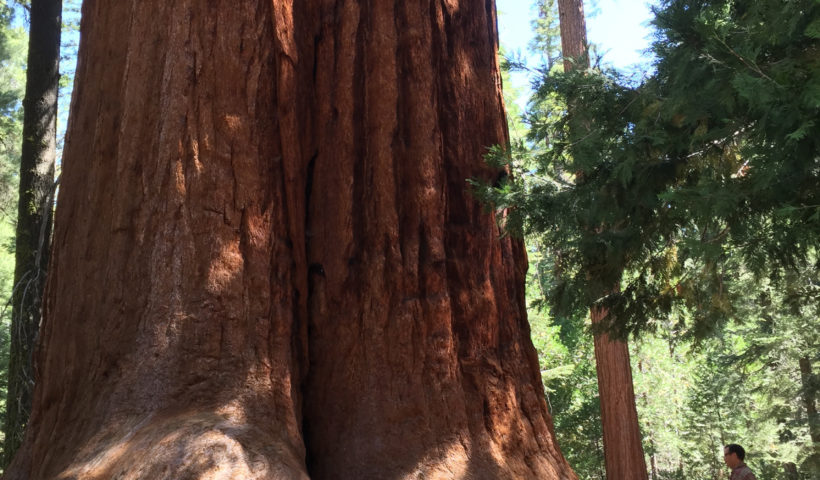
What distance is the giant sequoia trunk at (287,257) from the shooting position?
3.61 metres

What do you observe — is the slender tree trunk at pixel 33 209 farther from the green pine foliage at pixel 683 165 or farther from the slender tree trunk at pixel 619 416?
the slender tree trunk at pixel 619 416

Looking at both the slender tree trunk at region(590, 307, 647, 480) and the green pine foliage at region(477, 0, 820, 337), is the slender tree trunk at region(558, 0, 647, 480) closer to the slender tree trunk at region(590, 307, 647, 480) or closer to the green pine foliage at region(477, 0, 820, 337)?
the slender tree trunk at region(590, 307, 647, 480)

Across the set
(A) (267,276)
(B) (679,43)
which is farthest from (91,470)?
(B) (679,43)

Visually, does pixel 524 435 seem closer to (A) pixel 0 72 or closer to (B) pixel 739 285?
(B) pixel 739 285

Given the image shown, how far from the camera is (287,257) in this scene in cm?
399

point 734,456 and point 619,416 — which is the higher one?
point 619,416

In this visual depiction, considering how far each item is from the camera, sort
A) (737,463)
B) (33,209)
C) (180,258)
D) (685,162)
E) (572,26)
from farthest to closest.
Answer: (572,26), (33,209), (737,463), (685,162), (180,258)

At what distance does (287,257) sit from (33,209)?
17.8 feet

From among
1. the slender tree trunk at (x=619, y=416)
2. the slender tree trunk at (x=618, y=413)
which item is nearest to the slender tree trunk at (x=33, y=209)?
the slender tree trunk at (x=618, y=413)

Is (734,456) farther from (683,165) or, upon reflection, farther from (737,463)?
(683,165)

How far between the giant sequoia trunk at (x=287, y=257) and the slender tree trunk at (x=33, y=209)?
12.1 feet

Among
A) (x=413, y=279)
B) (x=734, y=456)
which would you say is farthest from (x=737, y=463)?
(x=413, y=279)

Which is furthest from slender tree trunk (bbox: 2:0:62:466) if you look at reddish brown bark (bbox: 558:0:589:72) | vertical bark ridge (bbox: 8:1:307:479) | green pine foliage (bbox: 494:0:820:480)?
reddish brown bark (bbox: 558:0:589:72)

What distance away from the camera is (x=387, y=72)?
436cm
